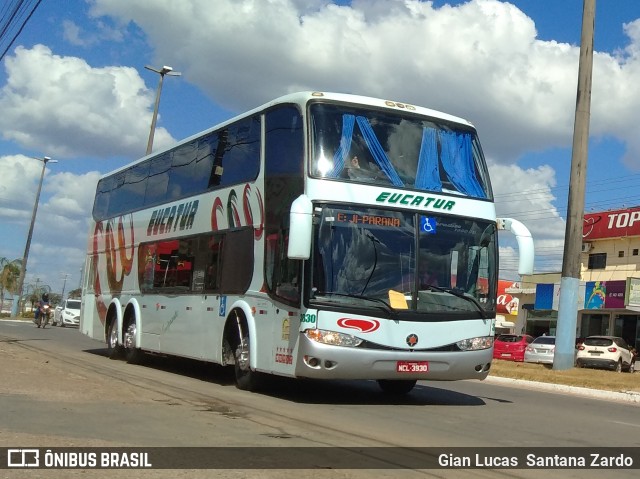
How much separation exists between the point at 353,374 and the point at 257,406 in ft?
4.41

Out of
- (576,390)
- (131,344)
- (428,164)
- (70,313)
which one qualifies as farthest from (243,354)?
(70,313)

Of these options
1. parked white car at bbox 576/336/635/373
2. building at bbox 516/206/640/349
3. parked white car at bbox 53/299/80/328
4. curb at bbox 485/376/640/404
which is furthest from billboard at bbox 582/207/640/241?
parked white car at bbox 53/299/80/328

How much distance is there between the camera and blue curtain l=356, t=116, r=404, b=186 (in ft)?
37.3

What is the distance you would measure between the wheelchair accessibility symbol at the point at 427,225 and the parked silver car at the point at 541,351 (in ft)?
76.2

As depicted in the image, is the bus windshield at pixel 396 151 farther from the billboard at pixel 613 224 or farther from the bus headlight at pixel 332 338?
the billboard at pixel 613 224

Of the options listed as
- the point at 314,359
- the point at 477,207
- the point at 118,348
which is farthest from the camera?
the point at 118,348

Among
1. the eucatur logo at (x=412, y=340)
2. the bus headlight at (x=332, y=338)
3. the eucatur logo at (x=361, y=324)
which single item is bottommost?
the bus headlight at (x=332, y=338)

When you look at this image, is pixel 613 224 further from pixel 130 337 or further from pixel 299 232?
pixel 299 232

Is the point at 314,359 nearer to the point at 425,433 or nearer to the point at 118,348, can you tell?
the point at 425,433

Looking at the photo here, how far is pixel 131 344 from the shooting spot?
705 inches

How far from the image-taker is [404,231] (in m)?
11.1

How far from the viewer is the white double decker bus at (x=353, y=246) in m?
10.7

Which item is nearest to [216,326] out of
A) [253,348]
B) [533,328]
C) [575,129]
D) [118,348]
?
[253,348]

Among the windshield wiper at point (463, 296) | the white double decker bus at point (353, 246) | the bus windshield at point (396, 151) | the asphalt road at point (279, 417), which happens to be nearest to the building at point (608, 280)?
the asphalt road at point (279, 417)
